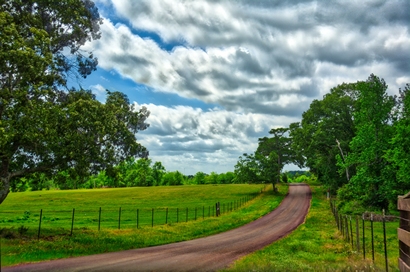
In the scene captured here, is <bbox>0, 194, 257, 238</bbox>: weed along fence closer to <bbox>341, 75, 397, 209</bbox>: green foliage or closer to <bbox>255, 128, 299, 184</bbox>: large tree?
<bbox>341, 75, 397, 209</bbox>: green foliage

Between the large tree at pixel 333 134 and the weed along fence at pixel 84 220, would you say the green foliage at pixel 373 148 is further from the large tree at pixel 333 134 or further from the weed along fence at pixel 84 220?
the weed along fence at pixel 84 220

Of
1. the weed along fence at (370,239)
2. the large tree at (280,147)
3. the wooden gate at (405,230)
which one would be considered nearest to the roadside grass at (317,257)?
the weed along fence at (370,239)

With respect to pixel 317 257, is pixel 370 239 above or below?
below

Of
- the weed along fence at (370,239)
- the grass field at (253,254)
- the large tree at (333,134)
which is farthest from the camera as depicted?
the large tree at (333,134)

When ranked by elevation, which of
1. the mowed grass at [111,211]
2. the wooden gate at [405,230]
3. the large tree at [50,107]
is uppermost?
the large tree at [50,107]

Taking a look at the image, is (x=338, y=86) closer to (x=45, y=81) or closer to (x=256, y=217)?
(x=256, y=217)

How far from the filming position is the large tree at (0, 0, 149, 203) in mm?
18484

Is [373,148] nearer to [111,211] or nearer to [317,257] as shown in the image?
[317,257]

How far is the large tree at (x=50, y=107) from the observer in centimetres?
1848

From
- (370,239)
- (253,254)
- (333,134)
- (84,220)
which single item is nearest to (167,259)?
(253,254)

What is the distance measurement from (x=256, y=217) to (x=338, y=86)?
37227mm

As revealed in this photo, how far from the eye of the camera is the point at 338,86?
67.1m

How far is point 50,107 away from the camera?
20062mm

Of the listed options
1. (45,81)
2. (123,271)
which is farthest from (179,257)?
(45,81)
